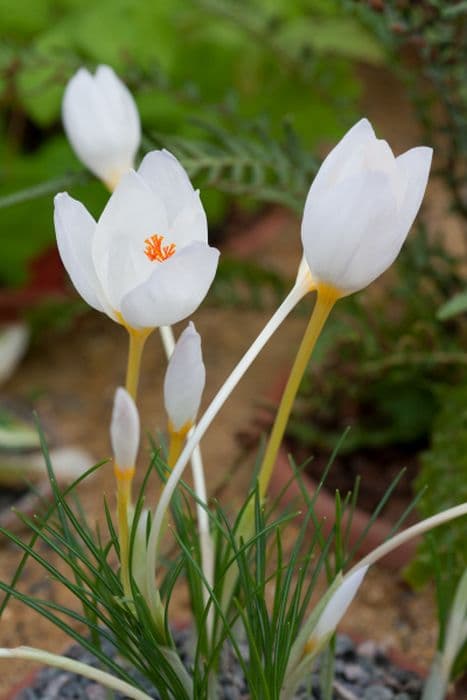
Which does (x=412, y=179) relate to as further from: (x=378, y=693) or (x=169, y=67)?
(x=169, y=67)

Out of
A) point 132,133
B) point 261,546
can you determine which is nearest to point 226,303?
point 132,133

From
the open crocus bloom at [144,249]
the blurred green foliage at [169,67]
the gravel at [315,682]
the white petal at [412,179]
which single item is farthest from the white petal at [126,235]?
the blurred green foliage at [169,67]

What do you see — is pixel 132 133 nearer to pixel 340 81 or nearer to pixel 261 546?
pixel 261 546

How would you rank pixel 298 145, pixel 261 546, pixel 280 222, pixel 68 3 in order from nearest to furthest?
pixel 261 546 < pixel 298 145 < pixel 68 3 < pixel 280 222

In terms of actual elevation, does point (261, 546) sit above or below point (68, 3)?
above

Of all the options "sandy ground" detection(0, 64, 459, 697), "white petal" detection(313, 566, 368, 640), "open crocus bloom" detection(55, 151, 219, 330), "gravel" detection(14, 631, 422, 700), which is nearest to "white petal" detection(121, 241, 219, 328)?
"open crocus bloom" detection(55, 151, 219, 330)

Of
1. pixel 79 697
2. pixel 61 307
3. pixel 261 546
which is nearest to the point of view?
pixel 261 546

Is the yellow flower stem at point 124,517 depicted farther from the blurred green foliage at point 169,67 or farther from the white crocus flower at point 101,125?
the blurred green foliage at point 169,67
